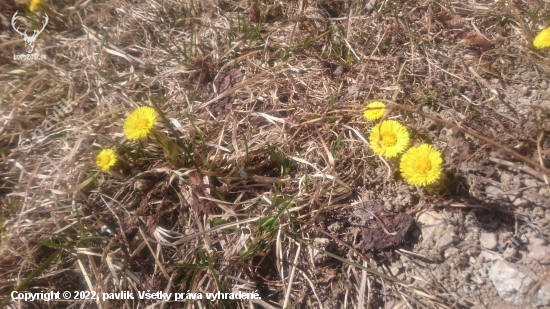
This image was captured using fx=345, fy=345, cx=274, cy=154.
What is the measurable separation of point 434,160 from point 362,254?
0.48m

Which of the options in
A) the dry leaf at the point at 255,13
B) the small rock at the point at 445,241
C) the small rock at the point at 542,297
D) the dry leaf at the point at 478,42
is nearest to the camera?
the small rock at the point at 542,297

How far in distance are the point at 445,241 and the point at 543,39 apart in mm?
1112

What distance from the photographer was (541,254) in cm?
130

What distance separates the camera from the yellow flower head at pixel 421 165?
54.4 inches

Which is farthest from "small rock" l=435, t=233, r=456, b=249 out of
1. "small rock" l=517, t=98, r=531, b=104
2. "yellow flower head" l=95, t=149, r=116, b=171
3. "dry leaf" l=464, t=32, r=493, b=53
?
"yellow flower head" l=95, t=149, r=116, b=171

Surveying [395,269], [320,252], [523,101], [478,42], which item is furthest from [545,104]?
[320,252]

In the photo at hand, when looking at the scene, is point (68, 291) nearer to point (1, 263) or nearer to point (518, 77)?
point (1, 263)

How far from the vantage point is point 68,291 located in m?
1.61

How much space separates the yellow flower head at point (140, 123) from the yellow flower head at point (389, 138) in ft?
3.34

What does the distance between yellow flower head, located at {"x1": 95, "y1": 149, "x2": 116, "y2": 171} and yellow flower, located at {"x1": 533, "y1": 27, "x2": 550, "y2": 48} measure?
212 cm

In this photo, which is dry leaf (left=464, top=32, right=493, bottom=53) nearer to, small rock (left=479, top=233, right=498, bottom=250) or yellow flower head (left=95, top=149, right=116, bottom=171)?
small rock (left=479, top=233, right=498, bottom=250)

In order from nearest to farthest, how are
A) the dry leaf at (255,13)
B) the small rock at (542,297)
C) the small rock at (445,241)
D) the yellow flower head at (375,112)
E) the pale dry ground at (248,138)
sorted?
the small rock at (542,297) < the small rock at (445,241) < the pale dry ground at (248,138) < the yellow flower head at (375,112) < the dry leaf at (255,13)

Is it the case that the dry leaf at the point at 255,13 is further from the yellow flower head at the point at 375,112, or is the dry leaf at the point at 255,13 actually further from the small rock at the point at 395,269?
the small rock at the point at 395,269

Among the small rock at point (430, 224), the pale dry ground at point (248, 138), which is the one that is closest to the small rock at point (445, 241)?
the small rock at point (430, 224)
